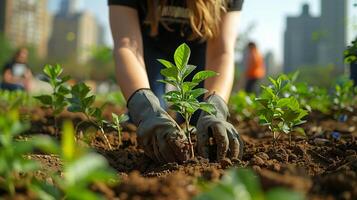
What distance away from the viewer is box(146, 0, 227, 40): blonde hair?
2.10 m

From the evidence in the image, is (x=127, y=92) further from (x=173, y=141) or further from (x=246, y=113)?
(x=246, y=113)

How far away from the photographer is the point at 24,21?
5994 centimetres

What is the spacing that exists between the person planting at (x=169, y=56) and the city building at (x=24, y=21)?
54420mm

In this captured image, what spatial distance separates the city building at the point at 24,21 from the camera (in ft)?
179

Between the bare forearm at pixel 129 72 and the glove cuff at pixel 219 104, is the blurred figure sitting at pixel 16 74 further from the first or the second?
the glove cuff at pixel 219 104

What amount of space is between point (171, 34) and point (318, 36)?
576 centimetres

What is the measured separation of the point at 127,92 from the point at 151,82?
1.05 meters

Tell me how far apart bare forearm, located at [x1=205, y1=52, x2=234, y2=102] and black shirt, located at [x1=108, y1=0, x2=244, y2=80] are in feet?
1.15

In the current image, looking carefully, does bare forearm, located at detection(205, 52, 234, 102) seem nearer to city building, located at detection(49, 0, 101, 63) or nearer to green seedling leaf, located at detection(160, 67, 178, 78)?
green seedling leaf, located at detection(160, 67, 178, 78)

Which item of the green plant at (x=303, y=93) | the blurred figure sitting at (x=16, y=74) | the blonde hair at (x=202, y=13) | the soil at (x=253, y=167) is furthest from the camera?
the blurred figure sitting at (x=16, y=74)

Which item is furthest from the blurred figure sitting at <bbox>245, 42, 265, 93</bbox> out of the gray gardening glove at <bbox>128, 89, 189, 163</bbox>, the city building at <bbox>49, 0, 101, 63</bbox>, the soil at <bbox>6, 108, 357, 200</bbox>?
the city building at <bbox>49, 0, 101, 63</bbox>

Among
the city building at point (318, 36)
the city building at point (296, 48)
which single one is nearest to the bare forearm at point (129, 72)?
the city building at point (318, 36)

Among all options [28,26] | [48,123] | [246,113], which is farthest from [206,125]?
[28,26]

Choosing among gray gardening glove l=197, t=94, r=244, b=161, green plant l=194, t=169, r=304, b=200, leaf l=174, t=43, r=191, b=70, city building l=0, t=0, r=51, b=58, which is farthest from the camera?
city building l=0, t=0, r=51, b=58
